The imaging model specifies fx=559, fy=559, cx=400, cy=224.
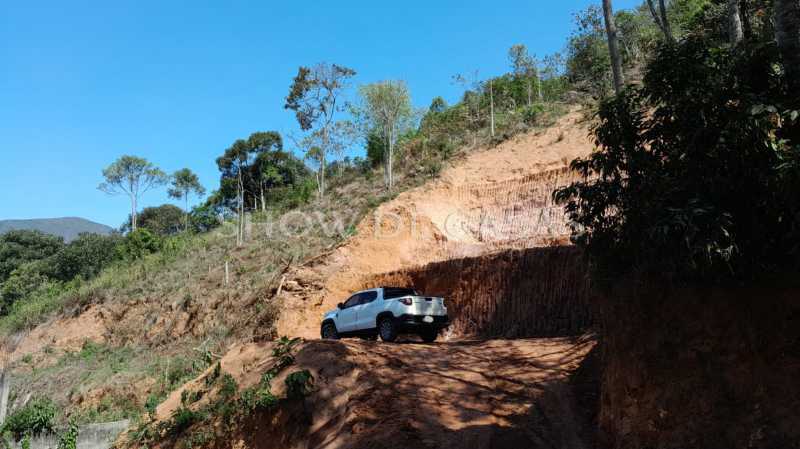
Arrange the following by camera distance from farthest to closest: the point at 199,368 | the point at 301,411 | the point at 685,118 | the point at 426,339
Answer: the point at 199,368 → the point at 426,339 → the point at 301,411 → the point at 685,118

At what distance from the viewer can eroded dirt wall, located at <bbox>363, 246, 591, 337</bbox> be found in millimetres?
13453

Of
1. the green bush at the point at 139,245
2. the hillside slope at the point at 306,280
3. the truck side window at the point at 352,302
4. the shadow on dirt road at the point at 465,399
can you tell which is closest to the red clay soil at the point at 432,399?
the shadow on dirt road at the point at 465,399

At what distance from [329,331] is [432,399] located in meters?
7.59

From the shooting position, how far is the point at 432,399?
9352mm

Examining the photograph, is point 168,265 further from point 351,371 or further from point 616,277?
point 616,277

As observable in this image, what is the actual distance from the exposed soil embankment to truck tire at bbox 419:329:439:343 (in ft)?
24.2

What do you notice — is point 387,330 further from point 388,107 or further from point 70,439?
point 388,107

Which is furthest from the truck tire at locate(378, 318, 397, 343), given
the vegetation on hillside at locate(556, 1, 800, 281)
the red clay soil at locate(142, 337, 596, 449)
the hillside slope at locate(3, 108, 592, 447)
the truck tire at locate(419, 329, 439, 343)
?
the vegetation on hillside at locate(556, 1, 800, 281)

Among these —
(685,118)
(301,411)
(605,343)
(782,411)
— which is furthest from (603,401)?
(301,411)

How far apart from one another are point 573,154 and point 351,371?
661 inches

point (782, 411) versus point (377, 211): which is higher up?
point (377, 211)

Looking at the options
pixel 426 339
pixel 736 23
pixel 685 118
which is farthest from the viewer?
pixel 426 339

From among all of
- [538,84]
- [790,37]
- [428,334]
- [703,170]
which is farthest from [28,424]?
[538,84]

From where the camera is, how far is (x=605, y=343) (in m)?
7.96
